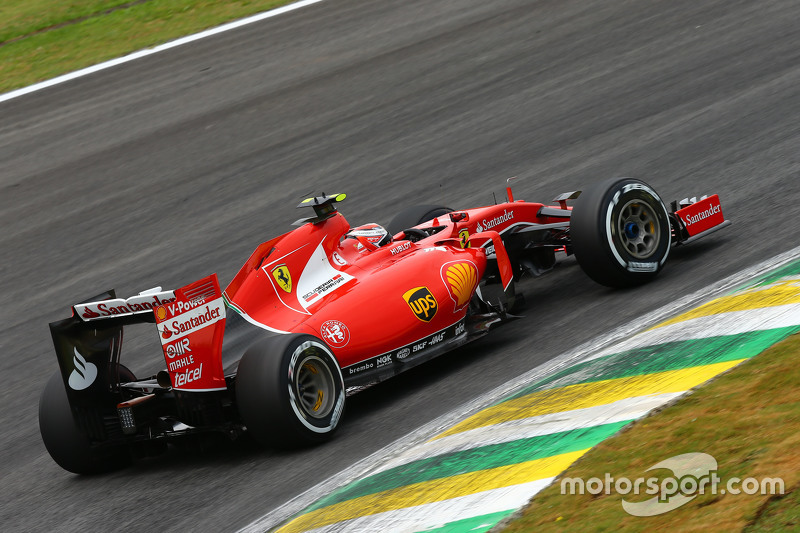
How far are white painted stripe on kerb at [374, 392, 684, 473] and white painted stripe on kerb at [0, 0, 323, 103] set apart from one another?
14.0 m

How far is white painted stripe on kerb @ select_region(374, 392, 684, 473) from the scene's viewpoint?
4.79 metres

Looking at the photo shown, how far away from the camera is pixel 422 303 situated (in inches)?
265

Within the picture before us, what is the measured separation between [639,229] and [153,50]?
1264cm

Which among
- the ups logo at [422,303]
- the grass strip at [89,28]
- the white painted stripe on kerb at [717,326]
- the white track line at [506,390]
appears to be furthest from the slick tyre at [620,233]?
the grass strip at [89,28]

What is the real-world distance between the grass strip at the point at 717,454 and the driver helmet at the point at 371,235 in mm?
3203

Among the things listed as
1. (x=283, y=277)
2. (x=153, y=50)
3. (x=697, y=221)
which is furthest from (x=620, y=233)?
(x=153, y=50)

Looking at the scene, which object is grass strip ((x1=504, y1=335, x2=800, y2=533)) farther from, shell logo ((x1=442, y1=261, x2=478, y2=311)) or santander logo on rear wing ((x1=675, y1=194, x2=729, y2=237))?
santander logo on rear wing ((x1=675, y1=194, x2=729, y2=237))

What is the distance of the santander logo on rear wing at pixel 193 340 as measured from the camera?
5.97 m

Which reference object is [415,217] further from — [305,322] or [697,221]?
[305,322]

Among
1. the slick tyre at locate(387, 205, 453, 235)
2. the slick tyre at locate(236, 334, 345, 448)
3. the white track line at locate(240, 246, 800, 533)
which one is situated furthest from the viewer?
the slick tyre at locate(387, 205, 453, 235)

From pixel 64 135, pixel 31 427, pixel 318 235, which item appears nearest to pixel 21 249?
pixel 64 135

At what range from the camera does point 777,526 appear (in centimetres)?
328

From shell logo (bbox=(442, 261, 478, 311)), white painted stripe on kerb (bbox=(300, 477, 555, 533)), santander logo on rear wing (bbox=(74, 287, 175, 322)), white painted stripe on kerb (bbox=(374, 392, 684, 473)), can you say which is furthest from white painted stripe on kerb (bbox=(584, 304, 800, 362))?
santander logo on rear wing (bbox=(74, 287, 175, 322))

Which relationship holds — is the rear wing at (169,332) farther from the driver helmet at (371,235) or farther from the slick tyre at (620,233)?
the slick tyre at (620,233)
